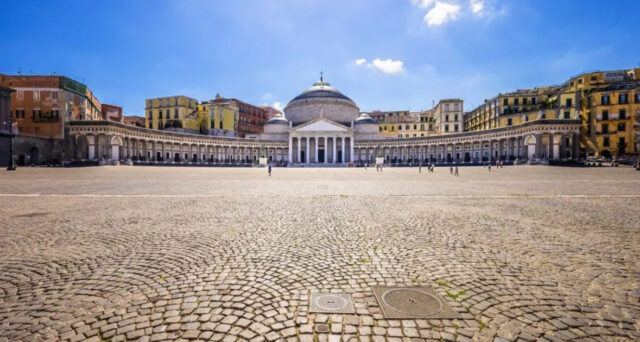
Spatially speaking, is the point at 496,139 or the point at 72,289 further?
the point at 496,139

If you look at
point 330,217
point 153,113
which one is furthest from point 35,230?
point 153,113

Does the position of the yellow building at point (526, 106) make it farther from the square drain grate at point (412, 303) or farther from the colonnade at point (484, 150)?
the square drain grate at point (412, 303)

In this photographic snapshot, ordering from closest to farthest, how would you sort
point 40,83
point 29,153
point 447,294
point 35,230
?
point 447,294, point 35,230, point 29,153, point 40,83

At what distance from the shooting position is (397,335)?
2.67 meters

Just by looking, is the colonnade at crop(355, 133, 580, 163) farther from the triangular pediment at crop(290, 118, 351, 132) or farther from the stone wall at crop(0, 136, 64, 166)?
the stone wall at crop(0, 136, 64, 166)

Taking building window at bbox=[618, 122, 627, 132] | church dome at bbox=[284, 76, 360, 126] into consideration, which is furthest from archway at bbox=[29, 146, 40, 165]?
building window at bbox=[618, 122, 627, 132]

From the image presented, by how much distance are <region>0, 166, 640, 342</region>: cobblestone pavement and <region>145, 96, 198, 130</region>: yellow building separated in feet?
237

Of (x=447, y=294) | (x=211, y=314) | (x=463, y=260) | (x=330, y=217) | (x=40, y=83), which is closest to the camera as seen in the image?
(x=211, y=314)

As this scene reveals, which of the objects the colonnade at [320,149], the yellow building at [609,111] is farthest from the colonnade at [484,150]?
the yellow building at [609,111]

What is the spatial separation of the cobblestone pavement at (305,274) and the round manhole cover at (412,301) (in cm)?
18

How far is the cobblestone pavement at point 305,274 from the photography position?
2781mm

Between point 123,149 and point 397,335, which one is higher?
point 123,149

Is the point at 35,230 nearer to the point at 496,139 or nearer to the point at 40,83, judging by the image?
the point at 40,83

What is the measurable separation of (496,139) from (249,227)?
2624 inches
